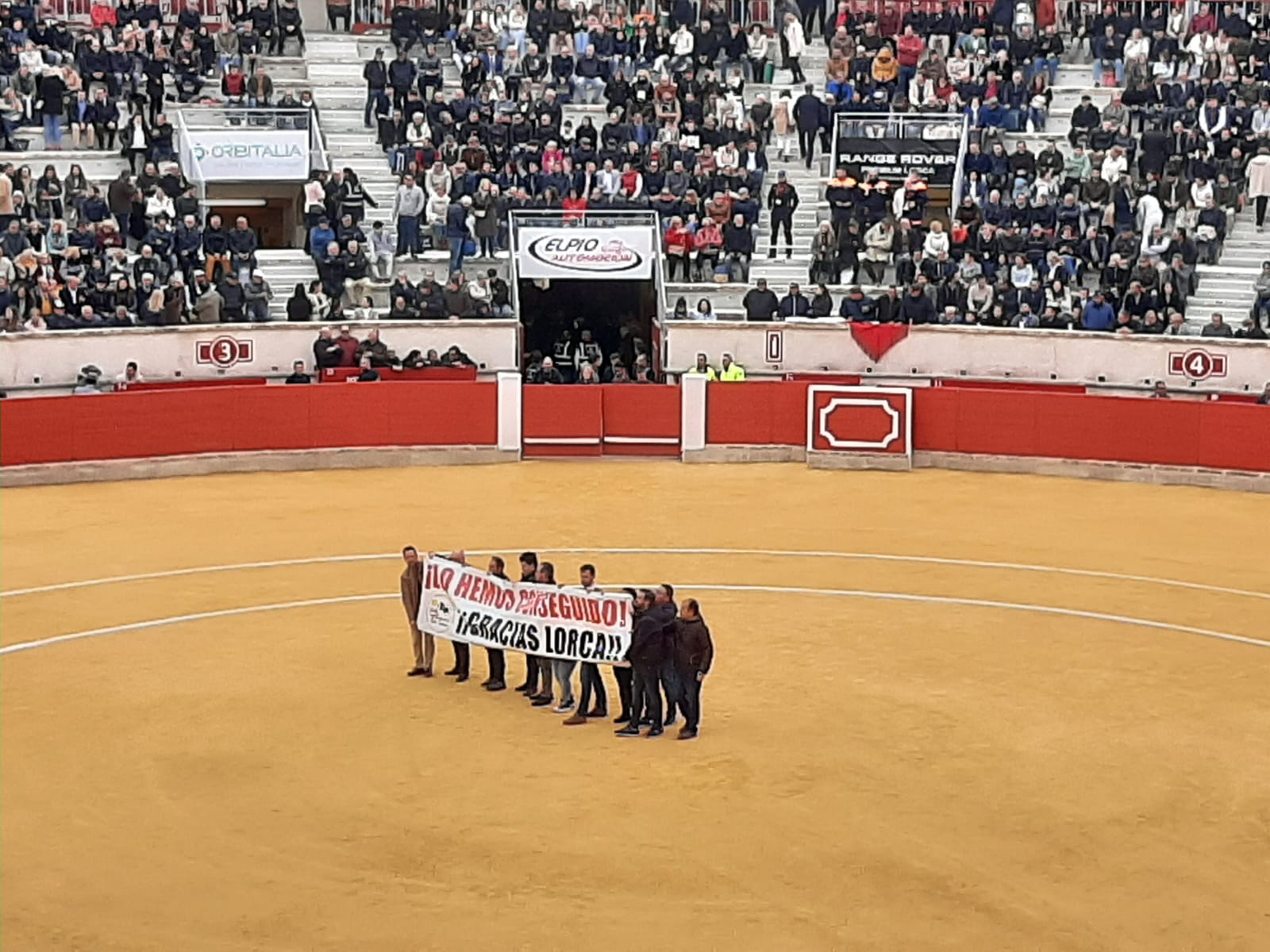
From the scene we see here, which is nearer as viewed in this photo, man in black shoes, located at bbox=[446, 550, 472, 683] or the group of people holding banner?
the group of people holding banner

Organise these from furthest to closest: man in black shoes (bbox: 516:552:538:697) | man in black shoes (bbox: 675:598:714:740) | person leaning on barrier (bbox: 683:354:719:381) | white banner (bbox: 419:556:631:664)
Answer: person leaning on barrier (bbox: 683:354:719:381) → man in black shoes (bbox: 516:552:538:697) → white banner (bbox: 419:556:631:664) → man in black shoes (bbox: 675:598:714:740)

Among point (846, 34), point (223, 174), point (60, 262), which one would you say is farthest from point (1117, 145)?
point (60, 262)

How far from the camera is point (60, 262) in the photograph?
34.0 m

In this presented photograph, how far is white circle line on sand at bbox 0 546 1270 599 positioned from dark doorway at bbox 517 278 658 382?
35.9 ft

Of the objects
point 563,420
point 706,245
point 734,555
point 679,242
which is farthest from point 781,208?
point 734,555

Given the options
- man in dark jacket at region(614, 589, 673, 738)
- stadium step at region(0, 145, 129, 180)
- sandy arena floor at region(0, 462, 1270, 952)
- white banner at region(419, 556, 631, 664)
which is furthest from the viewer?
stadium step at region(0, 145, 129, 180)

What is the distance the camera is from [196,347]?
3372cm

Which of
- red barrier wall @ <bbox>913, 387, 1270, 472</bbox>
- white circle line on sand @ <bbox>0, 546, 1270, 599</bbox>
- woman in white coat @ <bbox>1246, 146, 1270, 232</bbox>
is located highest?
woman in white coat @ <bbox>1246, 146, 1270, 232</bbox>

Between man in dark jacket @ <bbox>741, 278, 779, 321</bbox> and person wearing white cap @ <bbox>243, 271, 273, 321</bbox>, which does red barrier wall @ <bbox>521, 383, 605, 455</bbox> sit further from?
person wearing white cap @ <bbox>243, 271, 273, 321</bbox>

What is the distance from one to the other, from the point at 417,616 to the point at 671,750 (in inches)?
143

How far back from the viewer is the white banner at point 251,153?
1516 inches

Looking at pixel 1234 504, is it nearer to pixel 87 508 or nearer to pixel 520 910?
pixel 87 508

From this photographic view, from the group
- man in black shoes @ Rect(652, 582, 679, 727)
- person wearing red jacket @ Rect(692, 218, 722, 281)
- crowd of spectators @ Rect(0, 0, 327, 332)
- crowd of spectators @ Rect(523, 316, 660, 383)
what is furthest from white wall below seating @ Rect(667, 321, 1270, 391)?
man in black shoes @ Rect(652, 582, 679, 727)

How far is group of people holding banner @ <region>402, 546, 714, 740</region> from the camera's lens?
61.4ft
